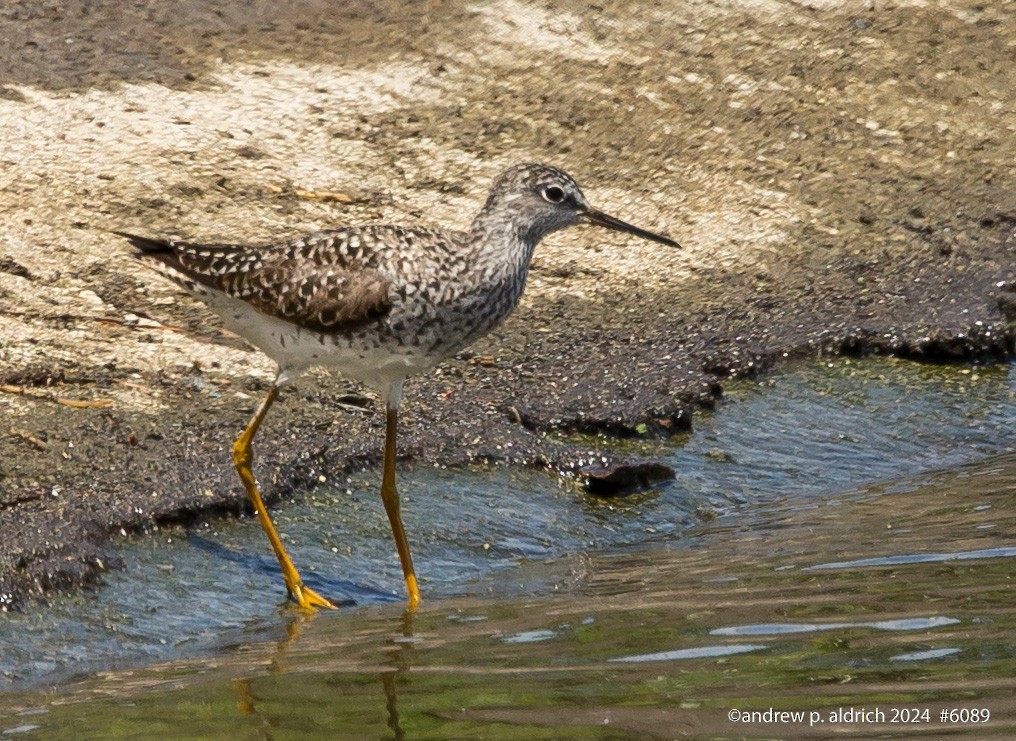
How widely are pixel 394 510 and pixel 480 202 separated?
3391 millimetres

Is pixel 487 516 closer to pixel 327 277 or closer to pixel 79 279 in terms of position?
pixel 327 277

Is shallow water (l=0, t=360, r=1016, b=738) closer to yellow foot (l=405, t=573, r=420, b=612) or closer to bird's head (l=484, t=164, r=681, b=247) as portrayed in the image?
yellow foot (l=405, t=573, r=420, b=612)

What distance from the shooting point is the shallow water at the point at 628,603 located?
16.3ft

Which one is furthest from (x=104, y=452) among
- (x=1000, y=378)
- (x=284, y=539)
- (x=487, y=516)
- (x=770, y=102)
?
(x=770, y=102)

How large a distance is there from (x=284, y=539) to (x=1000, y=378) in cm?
410

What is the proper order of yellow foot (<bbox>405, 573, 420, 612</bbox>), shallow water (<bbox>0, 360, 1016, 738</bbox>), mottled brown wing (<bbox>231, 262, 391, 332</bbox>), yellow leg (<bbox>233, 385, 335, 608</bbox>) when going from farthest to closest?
mottled brown wing (<bbox>231, 262, 391, 332</bbox>), yellow leg (<bbox>233, 385, 335, 608</bbox>), yellow foot (<bbox>405, 573, 420, 612</bbox>), shallow water (<bbox>0, 360, 1016, 738</bbox>)

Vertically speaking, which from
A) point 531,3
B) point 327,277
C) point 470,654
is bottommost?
point 470,654

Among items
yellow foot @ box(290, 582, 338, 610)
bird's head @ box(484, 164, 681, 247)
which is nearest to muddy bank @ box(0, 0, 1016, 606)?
yellow foot @ box(290, 582, 338, 610)

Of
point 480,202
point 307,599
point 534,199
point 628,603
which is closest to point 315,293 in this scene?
point 534,199

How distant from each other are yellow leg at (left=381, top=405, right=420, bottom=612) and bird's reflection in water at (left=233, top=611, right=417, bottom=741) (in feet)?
1.07

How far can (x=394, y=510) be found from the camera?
6.99 m

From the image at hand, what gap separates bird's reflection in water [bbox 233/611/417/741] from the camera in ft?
16.4

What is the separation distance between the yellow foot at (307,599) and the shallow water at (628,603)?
0.14 meters

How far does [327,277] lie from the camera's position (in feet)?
23.2
